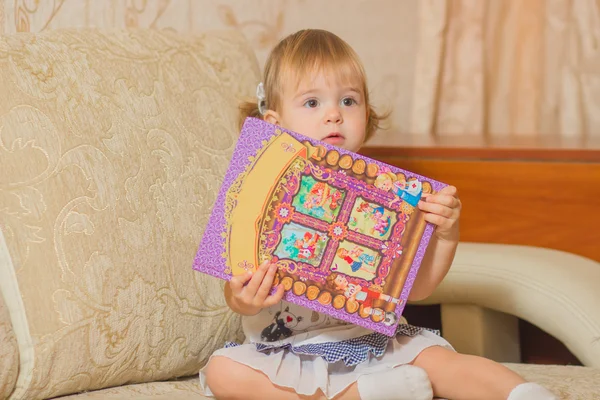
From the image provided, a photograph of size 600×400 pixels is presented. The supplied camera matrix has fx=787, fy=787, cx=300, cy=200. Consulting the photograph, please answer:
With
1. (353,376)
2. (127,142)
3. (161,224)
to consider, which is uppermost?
(127,142)

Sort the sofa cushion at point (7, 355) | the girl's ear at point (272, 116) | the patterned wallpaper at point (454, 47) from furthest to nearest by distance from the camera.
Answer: the patterned wallpaper at point (454, 47) < the girl's ear at point (272, 116) < the sofa cushion at point (7, 355)

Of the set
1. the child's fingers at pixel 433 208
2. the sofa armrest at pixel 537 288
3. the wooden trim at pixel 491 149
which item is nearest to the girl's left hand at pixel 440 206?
the child's fingers at pixel 433 208

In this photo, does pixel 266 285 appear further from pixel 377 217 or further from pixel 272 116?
pixel 272 116

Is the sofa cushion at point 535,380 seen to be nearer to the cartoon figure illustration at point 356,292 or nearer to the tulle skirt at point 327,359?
the tulle skirt at point 327,359

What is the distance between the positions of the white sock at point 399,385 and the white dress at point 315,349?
3 cm

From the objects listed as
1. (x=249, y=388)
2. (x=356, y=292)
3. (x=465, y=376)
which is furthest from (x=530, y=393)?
(x=249, y=388)

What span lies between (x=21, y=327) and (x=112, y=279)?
125 mm

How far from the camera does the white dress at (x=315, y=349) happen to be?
991 millimetres

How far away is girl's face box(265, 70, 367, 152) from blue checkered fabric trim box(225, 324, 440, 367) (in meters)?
0.26

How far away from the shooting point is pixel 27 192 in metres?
0.93

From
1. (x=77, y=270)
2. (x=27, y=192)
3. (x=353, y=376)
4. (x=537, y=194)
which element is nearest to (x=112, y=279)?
(x=77, y=270)

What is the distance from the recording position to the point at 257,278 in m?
0.93

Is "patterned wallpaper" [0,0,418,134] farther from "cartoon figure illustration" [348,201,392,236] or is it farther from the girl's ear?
"cartoon figure illustration" [348,201,392,236]

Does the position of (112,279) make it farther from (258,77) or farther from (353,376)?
(258,77)
